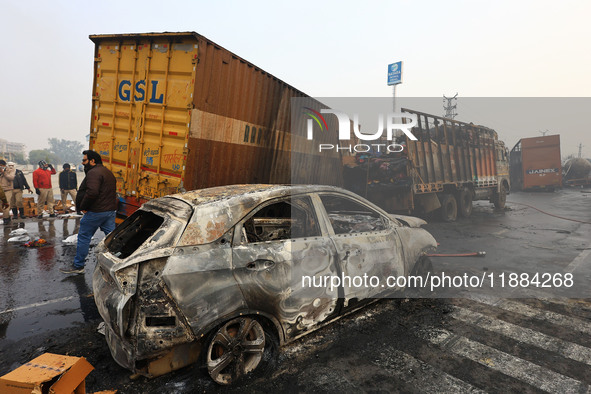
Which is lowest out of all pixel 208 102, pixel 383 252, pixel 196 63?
pixel 383 252

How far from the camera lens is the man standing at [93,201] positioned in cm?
463

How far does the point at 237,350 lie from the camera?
7.90ft

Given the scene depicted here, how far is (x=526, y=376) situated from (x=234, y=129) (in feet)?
17.7

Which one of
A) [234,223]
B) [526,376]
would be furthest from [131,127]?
[526,376]

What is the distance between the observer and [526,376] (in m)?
2.53

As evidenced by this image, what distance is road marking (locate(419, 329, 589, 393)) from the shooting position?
2.41m

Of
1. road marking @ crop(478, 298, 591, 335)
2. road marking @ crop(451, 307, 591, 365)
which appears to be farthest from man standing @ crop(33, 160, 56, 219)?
road marking @ crop(478, 298, 591, 335)

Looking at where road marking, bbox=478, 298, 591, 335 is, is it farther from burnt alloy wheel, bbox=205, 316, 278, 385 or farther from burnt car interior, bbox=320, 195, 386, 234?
burnt alloy wheel, bbox=205, 316, 278, 385

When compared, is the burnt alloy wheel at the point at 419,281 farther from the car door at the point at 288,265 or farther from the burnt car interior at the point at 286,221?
the burnt car interior at the point at 286,221

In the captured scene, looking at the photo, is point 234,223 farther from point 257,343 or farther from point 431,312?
point 431,312

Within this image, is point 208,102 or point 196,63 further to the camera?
point 208,102

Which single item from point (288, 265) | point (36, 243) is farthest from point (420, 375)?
point (36, 243)

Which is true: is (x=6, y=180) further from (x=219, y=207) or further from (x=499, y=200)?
(x=499, y=200)

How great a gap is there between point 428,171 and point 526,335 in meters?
7.34
